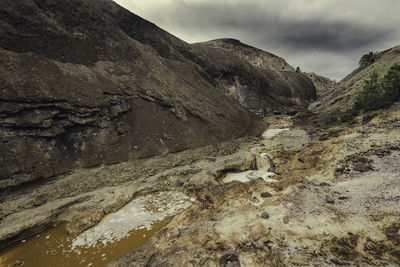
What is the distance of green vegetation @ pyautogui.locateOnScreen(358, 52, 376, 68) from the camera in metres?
42.8

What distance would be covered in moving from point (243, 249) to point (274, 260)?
0.86 metres

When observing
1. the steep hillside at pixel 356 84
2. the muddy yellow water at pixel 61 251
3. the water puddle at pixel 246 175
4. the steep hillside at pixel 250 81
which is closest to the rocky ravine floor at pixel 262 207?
the water puddle at pixel 246 175

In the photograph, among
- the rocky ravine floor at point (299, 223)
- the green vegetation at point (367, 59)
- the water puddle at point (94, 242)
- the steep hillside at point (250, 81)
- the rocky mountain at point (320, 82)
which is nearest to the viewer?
the rocky ravine floor at point (299, 223)

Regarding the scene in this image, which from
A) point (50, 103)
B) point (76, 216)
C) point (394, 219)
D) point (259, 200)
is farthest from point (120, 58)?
point (394, 219)

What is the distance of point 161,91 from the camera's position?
716 inches

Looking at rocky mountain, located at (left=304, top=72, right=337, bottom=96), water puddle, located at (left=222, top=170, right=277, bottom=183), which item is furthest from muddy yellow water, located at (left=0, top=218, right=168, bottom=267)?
rocky mountain, located at (left=304, top=72, right=337, bottom=96)

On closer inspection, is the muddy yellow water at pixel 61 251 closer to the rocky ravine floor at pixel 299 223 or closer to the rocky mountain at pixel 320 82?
the rocky ravine floor at pixel 299 223

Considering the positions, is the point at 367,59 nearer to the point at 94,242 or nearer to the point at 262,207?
the point at 262,207

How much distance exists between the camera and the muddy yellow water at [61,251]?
255 inches

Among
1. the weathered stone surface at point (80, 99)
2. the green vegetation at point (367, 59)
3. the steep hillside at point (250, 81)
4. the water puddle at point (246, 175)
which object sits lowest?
the water puddle at point (246, 175)

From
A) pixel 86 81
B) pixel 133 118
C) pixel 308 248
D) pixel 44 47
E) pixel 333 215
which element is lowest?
pixel 308 248

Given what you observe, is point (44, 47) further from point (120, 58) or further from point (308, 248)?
point (308, 248)

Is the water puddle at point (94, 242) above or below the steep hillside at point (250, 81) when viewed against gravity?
below

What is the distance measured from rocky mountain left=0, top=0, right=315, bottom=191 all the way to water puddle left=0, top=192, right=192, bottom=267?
3.26 meters
